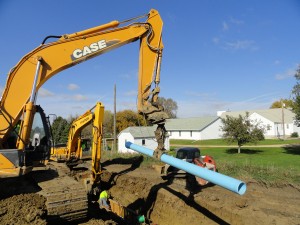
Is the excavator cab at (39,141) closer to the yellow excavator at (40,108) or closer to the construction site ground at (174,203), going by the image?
the yellow excavator at (40,108)

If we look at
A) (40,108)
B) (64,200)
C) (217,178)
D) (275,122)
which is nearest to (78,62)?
(40,108)

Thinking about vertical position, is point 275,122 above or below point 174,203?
above

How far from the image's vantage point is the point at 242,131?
→ 33.8 metres

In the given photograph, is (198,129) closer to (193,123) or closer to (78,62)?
(193,123)

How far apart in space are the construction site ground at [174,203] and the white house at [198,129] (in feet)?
160

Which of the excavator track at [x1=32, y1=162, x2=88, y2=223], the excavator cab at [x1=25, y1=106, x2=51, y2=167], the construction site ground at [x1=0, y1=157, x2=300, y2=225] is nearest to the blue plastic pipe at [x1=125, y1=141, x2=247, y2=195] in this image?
the excavator track at [x1=32, y1=162, x2=88, y2=223]

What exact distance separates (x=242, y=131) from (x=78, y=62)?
28.7 meters

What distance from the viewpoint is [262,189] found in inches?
446

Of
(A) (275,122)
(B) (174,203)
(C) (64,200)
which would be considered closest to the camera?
(C) (64,200)

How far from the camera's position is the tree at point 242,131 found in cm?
3378

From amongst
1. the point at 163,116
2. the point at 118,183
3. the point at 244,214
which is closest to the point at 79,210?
the point at 163,116

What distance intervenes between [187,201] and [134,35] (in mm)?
5776

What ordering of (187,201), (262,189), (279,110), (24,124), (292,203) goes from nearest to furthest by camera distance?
(24,124) → (292,203) → (187,201) → (262,189) → (279,110)

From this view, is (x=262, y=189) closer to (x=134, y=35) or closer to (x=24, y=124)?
(x=134, y=35)
